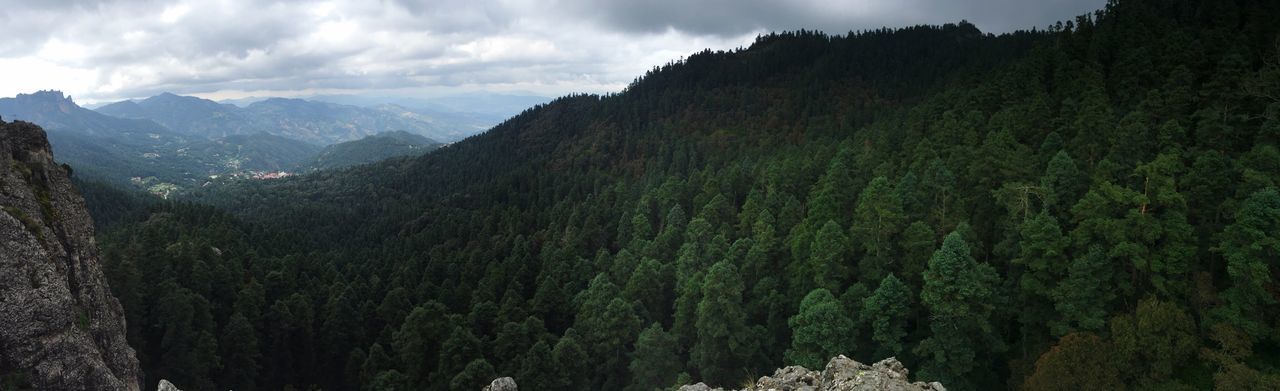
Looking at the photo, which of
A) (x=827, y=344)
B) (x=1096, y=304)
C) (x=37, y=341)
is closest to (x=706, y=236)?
(x=827, y=344)

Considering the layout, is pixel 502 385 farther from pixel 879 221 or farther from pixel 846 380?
pixel 879 221

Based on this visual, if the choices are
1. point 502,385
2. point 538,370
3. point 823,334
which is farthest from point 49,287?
point 823,334

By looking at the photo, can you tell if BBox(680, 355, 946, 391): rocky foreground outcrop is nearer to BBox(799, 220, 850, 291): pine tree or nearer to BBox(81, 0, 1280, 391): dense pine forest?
BBox(81, 0, 1280, 391): dense pine forest

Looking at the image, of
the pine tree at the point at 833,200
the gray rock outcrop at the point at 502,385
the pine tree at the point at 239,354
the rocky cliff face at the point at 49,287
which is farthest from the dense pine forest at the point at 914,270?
the gray rock outcrop at the point at 502,385

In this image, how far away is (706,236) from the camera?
60500mm

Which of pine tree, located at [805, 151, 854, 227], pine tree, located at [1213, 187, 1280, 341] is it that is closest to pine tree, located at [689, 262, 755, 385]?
pine tree, located at [805, 151, 854, 227]

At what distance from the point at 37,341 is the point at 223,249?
6946 centimetres

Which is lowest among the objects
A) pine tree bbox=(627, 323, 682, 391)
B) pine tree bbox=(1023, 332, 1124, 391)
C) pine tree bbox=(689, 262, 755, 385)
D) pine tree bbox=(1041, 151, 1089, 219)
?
pine tree bbox=(627, 323, 682, 391)

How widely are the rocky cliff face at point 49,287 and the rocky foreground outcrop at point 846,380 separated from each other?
37.6 meters

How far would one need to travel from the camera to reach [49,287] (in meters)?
35.9

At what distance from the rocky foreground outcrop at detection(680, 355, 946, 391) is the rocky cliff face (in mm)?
37614

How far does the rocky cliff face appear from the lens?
33.5 meters

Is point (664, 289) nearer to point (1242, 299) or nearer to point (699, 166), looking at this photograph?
point (1242, 299)

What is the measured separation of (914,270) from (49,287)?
5569 centimetres
